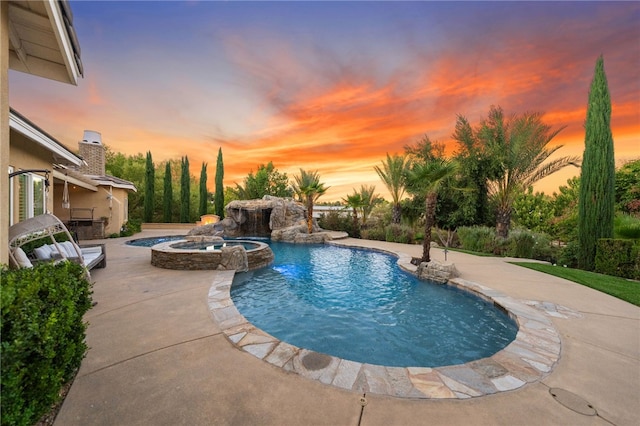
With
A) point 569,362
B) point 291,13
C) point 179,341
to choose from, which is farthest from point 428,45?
point 179,341

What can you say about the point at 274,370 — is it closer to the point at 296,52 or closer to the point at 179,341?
the point at 179,341

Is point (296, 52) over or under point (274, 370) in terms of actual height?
over

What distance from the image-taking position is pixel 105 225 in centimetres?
1511

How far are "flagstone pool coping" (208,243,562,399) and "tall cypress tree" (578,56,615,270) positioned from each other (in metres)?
7.75

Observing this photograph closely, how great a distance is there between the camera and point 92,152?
63.8 ft

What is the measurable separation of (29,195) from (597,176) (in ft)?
59.4

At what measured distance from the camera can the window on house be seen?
20.5 feet

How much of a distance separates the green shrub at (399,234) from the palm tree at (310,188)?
17.2ft

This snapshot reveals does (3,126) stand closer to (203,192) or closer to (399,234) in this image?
(399,234)

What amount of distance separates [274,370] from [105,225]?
17.9m

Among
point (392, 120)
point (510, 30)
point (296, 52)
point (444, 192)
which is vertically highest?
point (296, 52)

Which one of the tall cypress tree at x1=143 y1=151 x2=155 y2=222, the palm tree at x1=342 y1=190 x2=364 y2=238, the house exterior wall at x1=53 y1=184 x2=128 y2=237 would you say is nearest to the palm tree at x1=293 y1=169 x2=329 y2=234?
the palm tree at x1=342 y1=190 x2=364 y2=238

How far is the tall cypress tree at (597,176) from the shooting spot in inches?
339

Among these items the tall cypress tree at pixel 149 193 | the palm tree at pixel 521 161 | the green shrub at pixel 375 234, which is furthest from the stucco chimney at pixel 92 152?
the palm tree at pixel 521 161
